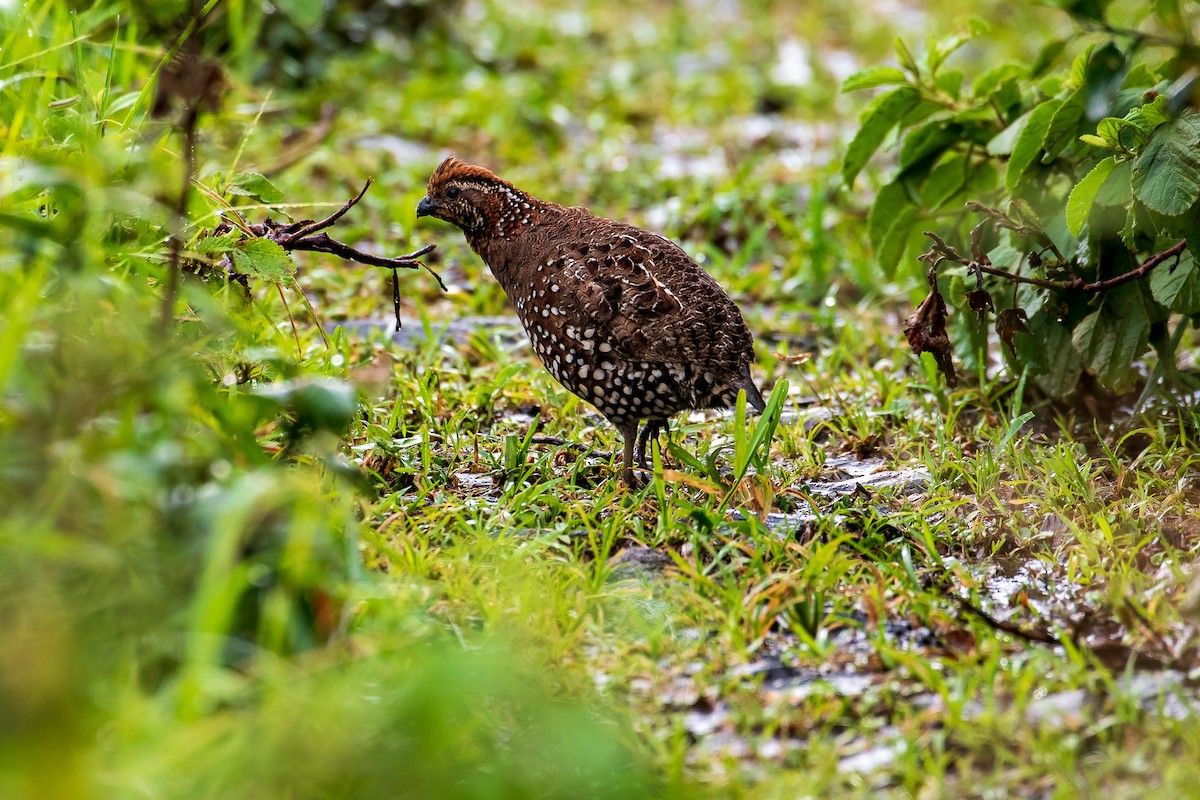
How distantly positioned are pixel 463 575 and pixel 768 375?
2439 millimetres

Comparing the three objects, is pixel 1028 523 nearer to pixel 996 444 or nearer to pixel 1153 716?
pixel 996 444

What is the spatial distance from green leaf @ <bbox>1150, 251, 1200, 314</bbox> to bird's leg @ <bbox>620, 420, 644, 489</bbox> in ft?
6.33

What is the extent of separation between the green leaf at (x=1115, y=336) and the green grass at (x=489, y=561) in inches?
9.5

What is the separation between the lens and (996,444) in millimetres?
4598

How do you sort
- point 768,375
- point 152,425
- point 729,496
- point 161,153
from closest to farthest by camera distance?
point 152,425, point 729,496, point 161,153, point 768,375

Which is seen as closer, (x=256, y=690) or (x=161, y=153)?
(x=256, y=690)

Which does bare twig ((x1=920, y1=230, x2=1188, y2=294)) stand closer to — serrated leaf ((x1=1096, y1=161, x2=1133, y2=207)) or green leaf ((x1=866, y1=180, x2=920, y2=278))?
serrated leaf ((x1=1096, y1=161, x2=1133, y2=207))

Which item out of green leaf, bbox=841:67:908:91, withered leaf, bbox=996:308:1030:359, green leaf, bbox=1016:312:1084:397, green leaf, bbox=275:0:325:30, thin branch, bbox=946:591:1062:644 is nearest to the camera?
thin branch, bbox=946:591:1062:644

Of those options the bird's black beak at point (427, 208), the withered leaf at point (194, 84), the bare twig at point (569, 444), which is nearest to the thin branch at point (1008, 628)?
the bare twig at point (569, 444)

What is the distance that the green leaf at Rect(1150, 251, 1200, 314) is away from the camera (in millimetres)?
4199

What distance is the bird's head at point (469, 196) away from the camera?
16.5 feet

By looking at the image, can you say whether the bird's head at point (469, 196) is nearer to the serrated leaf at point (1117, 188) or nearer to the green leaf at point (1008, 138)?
the green leaf at point (1008, 138)

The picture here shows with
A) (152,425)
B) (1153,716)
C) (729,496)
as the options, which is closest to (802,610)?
(729,496)

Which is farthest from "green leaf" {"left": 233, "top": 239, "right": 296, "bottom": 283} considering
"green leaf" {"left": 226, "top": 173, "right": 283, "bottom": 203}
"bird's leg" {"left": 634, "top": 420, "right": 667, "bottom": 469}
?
"bird's leg" {"left": 634, "top": 420, "right": 667, "bottom": 469}
